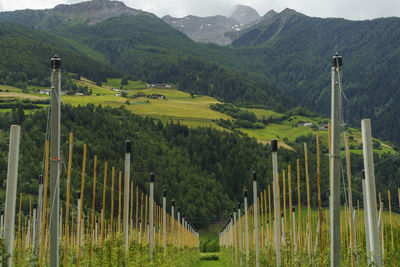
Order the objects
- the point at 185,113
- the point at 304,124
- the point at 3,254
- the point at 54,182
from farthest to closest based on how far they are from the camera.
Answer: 1. the point at 304,124
2. the point at 185,113
3. the point at 54,182
4. the point at 3,254

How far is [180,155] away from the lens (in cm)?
12912

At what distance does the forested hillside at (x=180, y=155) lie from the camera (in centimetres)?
10146

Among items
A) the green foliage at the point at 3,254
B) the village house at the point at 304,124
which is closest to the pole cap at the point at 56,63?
the green foliage at the point at 3,254

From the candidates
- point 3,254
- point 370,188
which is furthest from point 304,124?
point 3,254

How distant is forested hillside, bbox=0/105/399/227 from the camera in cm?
10146

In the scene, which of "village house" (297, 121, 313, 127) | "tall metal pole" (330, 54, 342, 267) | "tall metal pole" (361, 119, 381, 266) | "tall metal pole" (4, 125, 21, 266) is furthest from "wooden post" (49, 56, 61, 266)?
"village house" (297, 121, 313, 127)

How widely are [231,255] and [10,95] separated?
115966 mm

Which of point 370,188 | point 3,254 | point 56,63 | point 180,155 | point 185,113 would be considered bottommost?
point 180,155

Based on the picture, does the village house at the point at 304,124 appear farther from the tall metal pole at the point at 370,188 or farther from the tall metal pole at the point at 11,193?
the tall metal pole at the point at 11,193

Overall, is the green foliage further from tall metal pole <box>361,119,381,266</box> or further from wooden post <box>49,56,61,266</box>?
tall metal pole <box>361,119,381,266</box>

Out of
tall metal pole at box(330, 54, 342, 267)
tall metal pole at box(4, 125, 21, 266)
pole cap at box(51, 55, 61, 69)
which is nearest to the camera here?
tall metal pole at box(4, 125, 21, 266)

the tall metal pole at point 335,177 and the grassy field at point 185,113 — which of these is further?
the grassy field at point 185,113

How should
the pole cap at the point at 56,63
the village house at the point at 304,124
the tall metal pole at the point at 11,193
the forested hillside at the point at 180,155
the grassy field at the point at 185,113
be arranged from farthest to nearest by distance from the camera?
the village house at the point at 304,124 < the grassy field at the point at 185,113 < the forested hillside at the point at 180,155 < the pole cap at the point at 56,63 < the tall metal pole at the point at 11,193

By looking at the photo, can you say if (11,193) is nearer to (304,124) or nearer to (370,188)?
(370,188)
